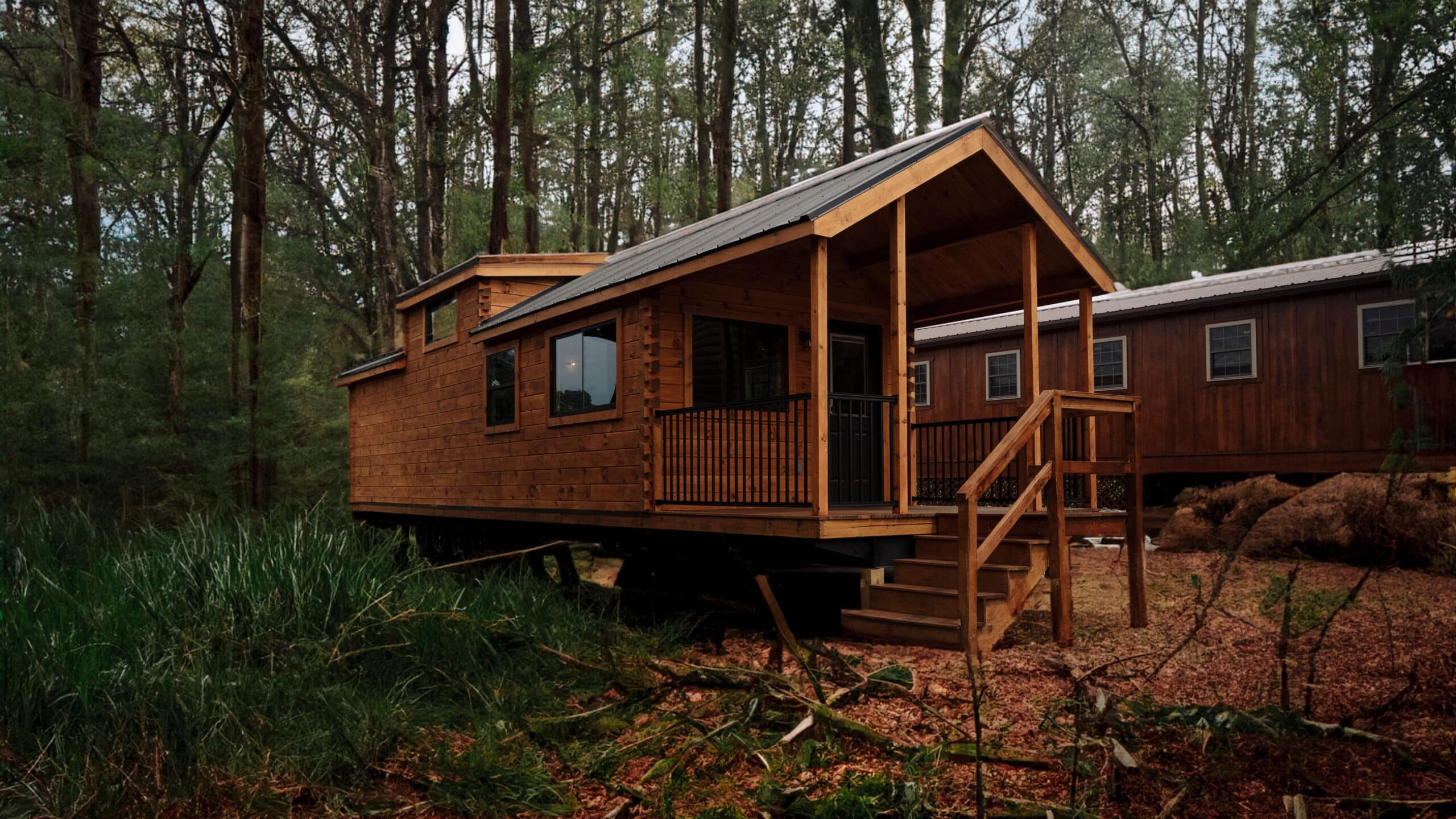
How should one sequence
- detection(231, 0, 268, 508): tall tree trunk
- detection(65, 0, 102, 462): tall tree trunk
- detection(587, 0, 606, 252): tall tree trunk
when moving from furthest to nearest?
detection(587, 0, 606, 252): tall tree trunk, detection(65, 0, 102, 462): tall tree trunk, detection(231, 0, 268, 508): tall tree trunk

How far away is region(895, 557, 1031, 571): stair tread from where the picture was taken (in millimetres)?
7305

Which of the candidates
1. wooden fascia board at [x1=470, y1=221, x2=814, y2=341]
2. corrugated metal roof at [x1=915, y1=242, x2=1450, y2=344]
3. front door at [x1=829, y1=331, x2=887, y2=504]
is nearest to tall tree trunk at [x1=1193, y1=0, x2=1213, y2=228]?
corrugated metal roof at [x1=915, y1=242, x2=1450, y2=344]

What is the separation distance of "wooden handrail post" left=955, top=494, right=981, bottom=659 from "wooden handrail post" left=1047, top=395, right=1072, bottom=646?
857 millimetres

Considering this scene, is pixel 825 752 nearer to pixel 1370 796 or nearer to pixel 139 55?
pixel 1370 796

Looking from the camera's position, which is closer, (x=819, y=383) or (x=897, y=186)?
(x=819, y=383)

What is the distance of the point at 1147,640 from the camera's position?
729 cm

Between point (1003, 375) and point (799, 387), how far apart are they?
7.65 metres

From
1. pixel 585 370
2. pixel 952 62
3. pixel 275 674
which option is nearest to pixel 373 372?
pixel 585 370

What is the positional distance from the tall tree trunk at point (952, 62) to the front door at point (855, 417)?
11.8 metres

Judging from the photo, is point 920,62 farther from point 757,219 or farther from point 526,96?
point 757,219

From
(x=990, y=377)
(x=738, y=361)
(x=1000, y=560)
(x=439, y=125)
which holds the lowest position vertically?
(x=1000, y=560)

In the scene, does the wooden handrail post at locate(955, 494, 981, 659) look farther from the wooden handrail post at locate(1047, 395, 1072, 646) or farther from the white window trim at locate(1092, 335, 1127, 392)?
the white window trim at locate(1092, 335, 1127, 392)

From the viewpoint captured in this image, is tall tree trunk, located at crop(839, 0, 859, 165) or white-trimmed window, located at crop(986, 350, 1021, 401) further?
tall tree trunk, located at crop(839, 0, 859, 165)

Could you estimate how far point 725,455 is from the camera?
9.56 m
